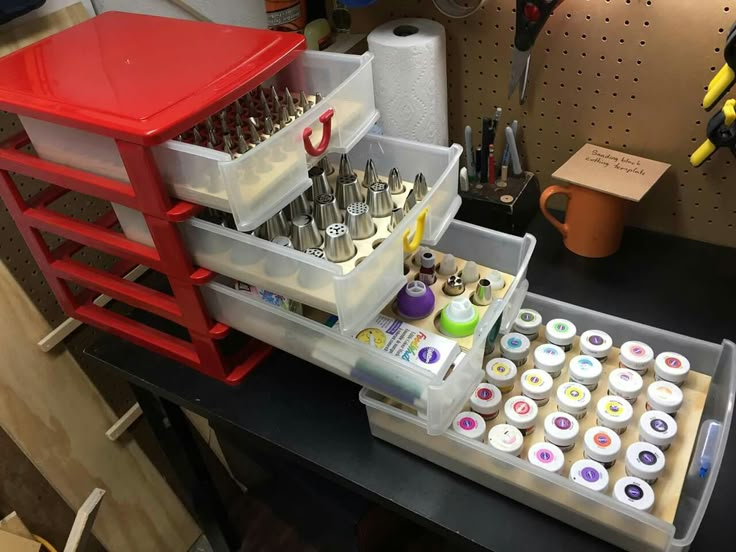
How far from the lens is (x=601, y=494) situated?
26.0 inches

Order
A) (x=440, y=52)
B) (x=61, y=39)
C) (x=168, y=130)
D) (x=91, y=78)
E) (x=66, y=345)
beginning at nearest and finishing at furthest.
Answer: (x=168, y=130) → (x=91, y=78) → (x=61, y=39) → (x=440, y=52) → (x=66, y=345)

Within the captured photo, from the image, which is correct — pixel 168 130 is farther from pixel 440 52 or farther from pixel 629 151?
pixel 629 151

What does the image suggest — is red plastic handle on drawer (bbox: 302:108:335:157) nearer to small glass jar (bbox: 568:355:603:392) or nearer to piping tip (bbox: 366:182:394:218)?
piping tip (bbox: 366:182:394:218)

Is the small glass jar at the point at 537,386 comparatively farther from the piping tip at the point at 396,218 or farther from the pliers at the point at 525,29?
the pliers at the point at 525,29

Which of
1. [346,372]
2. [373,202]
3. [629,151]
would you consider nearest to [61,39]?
[373,202]

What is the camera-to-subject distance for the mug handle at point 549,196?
99 cm

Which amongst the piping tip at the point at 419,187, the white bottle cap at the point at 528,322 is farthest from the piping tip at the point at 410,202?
the white bottle cap at the point at 528,322

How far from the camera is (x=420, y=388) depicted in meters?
0.71

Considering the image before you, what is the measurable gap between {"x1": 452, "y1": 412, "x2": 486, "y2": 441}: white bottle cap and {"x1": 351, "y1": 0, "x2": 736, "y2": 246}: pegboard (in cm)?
53

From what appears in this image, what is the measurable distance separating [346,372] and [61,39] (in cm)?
61

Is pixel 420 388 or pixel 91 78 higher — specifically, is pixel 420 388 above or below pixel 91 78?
below

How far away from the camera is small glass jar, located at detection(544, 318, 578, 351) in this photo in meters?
0.84

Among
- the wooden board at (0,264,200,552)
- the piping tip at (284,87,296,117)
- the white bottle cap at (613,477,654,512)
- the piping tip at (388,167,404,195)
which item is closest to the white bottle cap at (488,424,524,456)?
the white bottle cap at (613,477,654,512)

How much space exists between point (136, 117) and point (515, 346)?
1.75 feet
